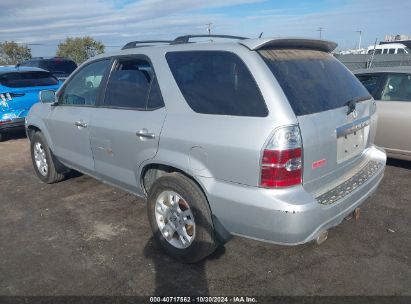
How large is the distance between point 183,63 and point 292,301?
6.76 feet

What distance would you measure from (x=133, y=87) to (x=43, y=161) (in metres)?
2.57

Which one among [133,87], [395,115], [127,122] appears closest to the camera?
[127,122]

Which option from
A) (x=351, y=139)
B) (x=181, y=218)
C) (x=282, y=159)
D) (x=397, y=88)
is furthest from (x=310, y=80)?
(x=397, y=88)

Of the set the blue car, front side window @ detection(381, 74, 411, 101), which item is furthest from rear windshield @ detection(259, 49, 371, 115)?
the blue car

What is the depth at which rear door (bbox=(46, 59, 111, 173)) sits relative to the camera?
4.14 metres

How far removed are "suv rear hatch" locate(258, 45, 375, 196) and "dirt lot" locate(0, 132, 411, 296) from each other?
76 centimetres

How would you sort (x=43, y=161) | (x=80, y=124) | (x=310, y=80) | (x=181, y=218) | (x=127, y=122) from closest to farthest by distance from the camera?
1. (x=310, y=80)
2. (x=181, y=218)
3. (x=127, y=122)
4. (x=80, y=124)
5. (x=43, y=161)

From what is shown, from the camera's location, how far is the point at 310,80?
2.92 meters

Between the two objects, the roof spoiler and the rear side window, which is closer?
the rear side window

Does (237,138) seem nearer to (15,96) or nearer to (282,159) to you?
(282,159)

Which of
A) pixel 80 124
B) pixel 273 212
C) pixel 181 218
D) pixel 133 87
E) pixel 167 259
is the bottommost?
pixel 167 259

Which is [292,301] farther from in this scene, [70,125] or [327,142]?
[70,125]

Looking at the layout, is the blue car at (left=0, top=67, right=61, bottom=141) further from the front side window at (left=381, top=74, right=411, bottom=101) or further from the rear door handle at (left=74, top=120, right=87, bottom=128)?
the front side window at (left=381, top=74, right=411, bottom=101)

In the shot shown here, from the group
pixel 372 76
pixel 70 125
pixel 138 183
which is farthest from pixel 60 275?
pixel 372 76
